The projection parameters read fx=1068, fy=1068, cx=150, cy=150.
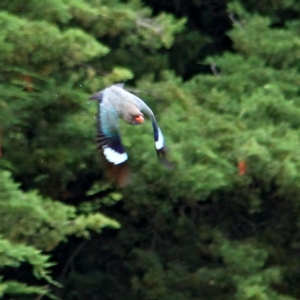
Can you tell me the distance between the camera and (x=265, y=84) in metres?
6.75

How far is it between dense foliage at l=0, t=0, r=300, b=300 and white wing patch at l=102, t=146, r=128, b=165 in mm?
645

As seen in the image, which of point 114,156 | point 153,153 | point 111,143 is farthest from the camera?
point 153,153

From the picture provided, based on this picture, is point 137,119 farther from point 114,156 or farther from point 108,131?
point 108,131

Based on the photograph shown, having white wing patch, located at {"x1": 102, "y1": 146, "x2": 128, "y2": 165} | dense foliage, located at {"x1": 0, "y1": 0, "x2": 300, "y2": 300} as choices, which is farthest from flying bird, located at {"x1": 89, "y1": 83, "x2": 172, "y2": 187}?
dense foliage, located at {"x1": 0, "y1": 0, "x2": 300, "y2": 300}

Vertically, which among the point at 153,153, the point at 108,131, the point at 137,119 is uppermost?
the point at 137,119

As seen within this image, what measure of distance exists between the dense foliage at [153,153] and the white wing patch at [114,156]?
0.65 m

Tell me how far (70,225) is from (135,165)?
608 millimetres

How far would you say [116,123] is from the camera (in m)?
4.87

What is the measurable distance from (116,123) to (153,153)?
1.24m

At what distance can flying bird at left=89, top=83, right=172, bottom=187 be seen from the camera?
4.60 meters

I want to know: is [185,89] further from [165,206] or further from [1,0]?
[1,0]

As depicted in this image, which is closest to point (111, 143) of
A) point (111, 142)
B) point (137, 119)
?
point (111, 142)

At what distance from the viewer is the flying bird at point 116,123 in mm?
4602

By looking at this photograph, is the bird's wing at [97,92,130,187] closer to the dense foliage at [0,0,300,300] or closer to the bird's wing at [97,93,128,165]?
the bird's wing at [97,93,128,165]
